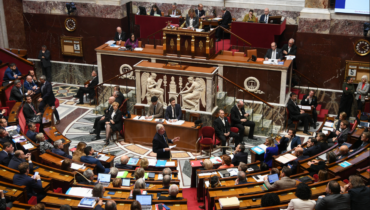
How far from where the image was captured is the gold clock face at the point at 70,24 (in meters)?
16.9

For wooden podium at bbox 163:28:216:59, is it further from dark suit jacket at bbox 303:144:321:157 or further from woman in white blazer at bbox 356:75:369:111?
dark suit jacket at bbox 303:144:321:157

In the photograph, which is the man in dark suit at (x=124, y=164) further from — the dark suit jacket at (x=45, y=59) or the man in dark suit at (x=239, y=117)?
the dark suit jacket at (x=45, y=59)

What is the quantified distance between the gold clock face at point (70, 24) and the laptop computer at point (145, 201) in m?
11.4

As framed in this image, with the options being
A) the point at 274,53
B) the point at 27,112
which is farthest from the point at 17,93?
the point at 274,53

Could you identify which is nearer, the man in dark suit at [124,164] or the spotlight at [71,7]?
the man in dark suit at [124,164]

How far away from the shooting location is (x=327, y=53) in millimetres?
14289

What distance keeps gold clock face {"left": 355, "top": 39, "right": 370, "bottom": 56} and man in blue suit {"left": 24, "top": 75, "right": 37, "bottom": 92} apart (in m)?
10.4

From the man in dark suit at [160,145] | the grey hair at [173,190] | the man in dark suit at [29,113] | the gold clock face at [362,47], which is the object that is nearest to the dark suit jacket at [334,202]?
the grey hair at [173,190]

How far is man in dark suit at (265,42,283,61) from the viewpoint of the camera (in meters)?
13.7

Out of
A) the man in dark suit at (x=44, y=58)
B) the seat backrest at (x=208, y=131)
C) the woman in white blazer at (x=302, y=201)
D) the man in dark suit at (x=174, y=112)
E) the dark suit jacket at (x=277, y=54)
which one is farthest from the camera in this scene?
the man in dark suit at (x=44, y=58)

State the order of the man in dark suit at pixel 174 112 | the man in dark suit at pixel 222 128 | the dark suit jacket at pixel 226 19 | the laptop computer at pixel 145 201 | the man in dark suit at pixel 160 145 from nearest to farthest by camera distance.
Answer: the laptop computer at pixel 145 201 < the man in dark suit at pixel 160 145 < the man in dark suit at pixel 222 128 < the man in dark suit at pixel 174 112 < the dark suit jacket at pixel 226 19

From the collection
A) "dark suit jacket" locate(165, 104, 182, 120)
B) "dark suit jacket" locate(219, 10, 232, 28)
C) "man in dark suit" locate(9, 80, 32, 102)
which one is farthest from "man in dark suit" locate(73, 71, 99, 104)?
"dark suit jacket" locate(219, 10, 232, 28)

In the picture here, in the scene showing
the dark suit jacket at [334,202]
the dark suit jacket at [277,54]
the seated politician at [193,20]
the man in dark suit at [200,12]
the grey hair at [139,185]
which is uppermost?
the man in dark suit at [200,12]

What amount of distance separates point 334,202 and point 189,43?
8.23 meters
